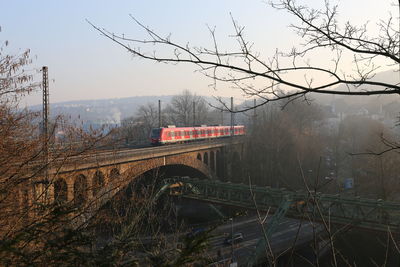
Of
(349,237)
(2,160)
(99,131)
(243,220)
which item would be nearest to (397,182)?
(349,237)

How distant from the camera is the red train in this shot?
31047 mm

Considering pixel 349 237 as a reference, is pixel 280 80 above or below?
above

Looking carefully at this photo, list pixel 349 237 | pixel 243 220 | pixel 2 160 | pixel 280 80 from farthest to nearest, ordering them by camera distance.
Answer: pixel 243 220 < pixel 349 237 < pixel 2 160 < pixel 280 80

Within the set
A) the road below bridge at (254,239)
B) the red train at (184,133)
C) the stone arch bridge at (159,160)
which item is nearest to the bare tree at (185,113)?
the red train at (184,133)

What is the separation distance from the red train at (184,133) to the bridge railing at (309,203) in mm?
6351

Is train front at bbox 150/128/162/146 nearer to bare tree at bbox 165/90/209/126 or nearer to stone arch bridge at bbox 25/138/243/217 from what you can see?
stone arch bridge at bbox 25/138/243/217

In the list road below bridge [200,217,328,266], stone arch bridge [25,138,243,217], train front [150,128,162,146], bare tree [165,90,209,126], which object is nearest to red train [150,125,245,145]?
train front [150,128,162,146]

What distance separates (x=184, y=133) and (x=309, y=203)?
16.6 meters

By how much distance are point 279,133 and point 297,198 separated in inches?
786

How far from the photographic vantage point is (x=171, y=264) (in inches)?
113

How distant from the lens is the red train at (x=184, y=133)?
102ft

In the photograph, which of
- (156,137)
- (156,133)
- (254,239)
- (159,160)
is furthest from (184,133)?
(254,239)

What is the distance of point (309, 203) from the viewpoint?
19.6m

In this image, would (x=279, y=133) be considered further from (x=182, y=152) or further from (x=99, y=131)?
(x=99, y=131)
